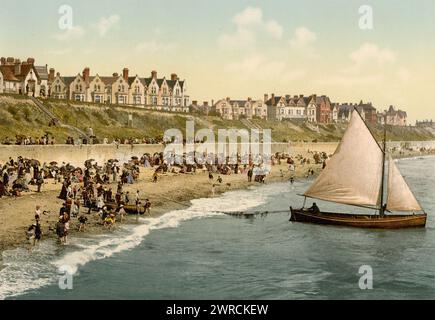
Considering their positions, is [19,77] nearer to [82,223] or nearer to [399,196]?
[82,223]

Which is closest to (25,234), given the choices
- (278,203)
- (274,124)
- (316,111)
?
(278,203)

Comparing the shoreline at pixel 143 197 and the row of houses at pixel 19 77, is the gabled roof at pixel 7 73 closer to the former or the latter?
the row of houses at pixel 19 77

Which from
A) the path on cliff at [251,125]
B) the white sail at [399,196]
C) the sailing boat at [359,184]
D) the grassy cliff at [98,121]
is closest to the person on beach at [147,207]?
the sailing boat at [359,184]

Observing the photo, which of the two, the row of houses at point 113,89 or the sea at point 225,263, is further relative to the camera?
the row of houses at point 113,89

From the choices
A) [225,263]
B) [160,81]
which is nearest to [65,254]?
[225,263]

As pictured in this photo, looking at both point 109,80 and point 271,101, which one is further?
point 271,101

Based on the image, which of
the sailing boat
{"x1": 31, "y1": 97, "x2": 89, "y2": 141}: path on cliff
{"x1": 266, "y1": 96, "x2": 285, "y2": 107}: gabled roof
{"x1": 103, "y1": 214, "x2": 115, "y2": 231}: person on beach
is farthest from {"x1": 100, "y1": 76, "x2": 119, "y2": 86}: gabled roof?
{"x1": 103, "y1": 214, "x2": 115, "y2": 231}: person on beach
